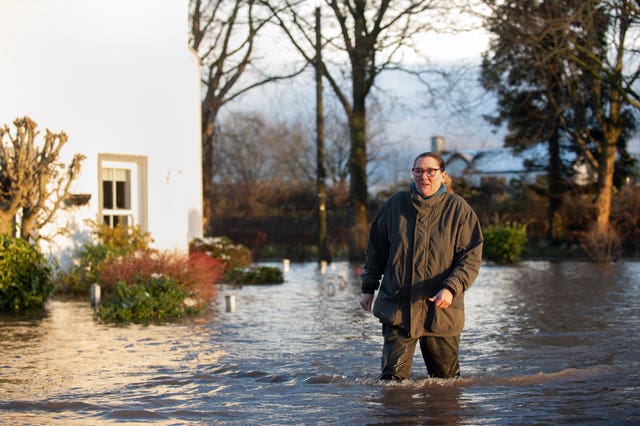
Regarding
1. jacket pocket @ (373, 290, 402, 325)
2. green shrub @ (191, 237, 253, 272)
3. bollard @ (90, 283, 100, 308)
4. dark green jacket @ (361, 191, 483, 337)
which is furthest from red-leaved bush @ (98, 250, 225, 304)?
dark green jacket @ (361, 191, 483, 337)

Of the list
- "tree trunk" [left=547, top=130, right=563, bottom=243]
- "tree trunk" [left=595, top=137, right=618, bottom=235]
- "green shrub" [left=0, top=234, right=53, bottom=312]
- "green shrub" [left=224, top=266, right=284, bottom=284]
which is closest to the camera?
"green shrub" [left=0, top=234, right=53, bottom=312]

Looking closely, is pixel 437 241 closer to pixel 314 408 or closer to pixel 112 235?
pixel 314 408

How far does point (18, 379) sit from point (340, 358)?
3323 millimetres

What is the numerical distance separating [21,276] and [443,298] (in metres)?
9.69

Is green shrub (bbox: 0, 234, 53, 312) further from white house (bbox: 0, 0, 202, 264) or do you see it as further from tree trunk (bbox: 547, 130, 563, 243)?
tree trunk (bbox: 547, 130, 563, 243)

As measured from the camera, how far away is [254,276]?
912 inches

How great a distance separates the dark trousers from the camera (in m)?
8.05

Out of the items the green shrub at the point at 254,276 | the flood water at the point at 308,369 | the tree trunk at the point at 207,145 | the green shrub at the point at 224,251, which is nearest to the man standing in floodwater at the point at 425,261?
the flood water at the point at 308,369

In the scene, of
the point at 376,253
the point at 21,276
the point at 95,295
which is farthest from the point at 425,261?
the point at 21,276

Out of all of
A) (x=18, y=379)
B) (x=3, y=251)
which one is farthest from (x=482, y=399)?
(x=3, y=251)

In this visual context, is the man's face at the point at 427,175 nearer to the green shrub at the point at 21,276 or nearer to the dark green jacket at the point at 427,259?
the dark green jacket at the point at 427,259

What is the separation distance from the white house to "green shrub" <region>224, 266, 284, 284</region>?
6.92ft

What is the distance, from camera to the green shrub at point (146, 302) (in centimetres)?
1473

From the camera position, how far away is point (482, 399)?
8305 millimetres
